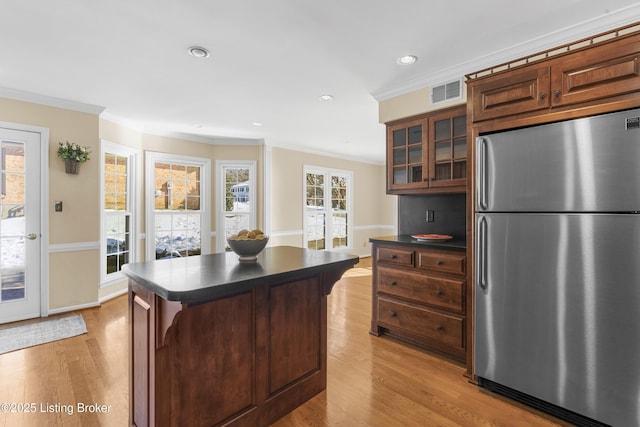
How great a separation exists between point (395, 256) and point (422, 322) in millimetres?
621

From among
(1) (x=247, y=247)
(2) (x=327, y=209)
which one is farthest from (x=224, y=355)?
(2) (x=327, y=209)

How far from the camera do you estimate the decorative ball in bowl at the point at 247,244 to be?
1.90 m

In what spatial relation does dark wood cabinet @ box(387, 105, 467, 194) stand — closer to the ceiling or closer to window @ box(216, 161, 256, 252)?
the ceiling

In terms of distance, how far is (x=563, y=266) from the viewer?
1813 millimetres

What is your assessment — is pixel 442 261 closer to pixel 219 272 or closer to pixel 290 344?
pixel 290 344

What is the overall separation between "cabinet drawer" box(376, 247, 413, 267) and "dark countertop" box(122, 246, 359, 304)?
3.30 ft

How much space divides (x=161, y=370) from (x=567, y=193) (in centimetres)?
235

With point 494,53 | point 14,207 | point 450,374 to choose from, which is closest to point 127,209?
point 14,207

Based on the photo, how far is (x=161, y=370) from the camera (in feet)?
4.66

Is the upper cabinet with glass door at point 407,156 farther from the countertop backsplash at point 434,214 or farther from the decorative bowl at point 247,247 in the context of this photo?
the decorative bowl at point 247,247

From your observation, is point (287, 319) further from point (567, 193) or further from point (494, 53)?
point (494, 53)

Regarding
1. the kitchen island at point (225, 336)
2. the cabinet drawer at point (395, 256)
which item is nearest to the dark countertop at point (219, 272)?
the kitchen island at point (225, 336)

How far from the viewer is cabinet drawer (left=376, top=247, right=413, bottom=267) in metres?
2.84

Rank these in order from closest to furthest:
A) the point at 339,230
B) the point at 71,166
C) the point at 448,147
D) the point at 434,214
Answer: the point at 448,147, the point at 434,214, the point at 71,166, the point at 339,230
